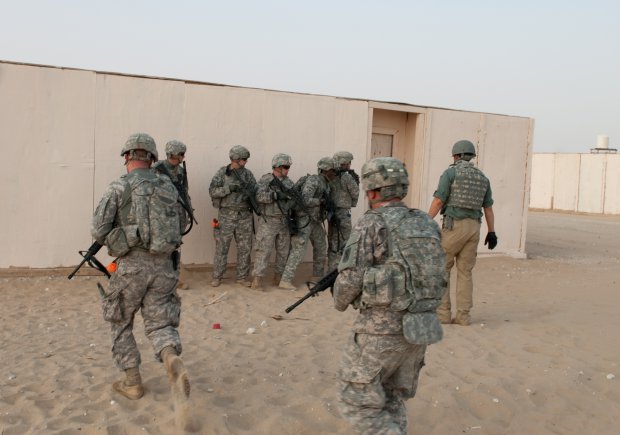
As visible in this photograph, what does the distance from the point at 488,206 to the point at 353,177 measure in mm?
2566

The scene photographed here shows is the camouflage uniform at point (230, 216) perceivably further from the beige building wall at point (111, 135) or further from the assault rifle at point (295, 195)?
the beige building wall at point (111, 135)

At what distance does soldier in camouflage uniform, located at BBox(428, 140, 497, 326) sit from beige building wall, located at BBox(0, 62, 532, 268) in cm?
339

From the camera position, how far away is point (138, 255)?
3936 mm

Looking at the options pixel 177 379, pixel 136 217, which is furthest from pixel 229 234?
pixel 177 379

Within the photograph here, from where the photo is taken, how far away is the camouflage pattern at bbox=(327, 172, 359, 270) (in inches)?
332

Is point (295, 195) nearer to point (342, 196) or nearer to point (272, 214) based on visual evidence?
point (272, 214)

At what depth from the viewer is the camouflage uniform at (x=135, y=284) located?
154 inches

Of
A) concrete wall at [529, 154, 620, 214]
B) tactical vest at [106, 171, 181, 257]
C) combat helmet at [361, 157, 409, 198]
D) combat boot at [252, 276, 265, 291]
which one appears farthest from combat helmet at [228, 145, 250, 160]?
concrete wall at [529, 154, 620, 214]

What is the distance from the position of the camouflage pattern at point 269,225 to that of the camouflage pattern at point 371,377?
4844 millimetres

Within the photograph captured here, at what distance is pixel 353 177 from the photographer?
27.8ft

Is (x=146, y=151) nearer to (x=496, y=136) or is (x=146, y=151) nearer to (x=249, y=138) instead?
(x=249, y=138)

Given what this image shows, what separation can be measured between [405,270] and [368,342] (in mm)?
418

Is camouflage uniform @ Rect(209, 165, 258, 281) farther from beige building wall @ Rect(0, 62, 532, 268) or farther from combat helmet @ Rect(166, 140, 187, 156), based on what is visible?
combat helmet @ Rect(166, 140, 187, 156)

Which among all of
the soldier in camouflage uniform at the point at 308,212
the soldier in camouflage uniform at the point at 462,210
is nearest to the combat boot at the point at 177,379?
the soldier in camouflage uniform at the point at 462,210
